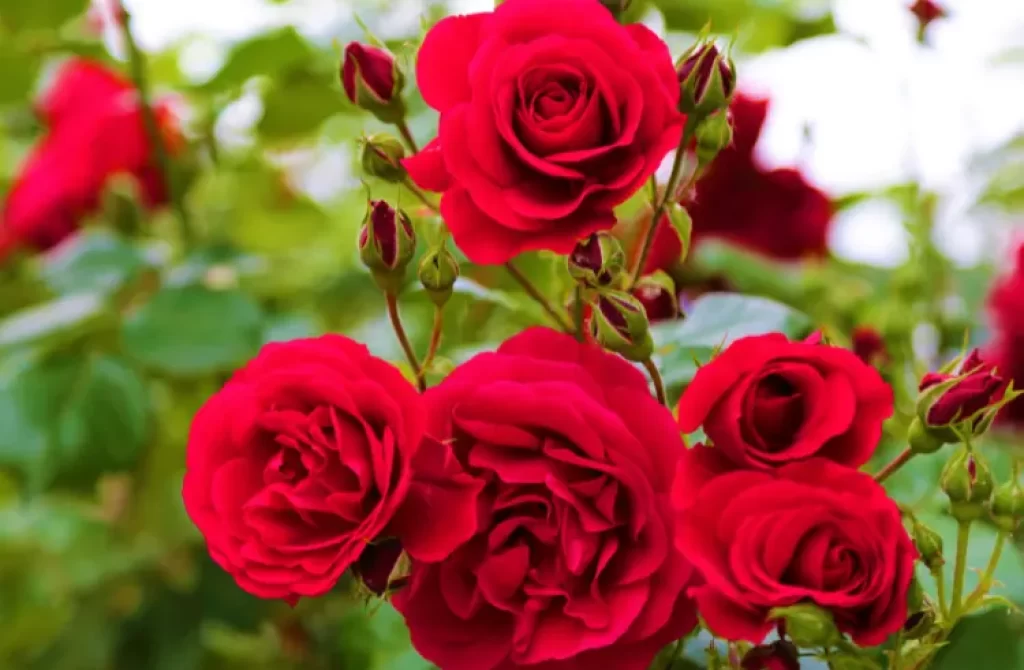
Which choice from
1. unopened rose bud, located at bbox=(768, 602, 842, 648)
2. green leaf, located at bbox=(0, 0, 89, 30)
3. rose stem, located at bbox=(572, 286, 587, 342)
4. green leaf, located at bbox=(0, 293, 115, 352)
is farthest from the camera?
green leaf, located at bbox=(0, 0, 89, 30)

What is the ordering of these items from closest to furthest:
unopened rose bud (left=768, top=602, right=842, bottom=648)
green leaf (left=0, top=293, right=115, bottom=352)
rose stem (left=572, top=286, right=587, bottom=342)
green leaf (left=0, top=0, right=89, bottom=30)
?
unopened rose bud (left=768, top=602, right=842, bottom=648)
rose stem (left=572, top=286, right=587, bottom=342)
green leaf (left=0, top=293, right=115, bottom=352)
green leaf (left=0, top=0, right=89, bottom=30)

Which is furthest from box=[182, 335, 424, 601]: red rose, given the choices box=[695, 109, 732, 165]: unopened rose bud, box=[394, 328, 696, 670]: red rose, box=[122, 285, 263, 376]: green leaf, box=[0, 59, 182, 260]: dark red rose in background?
box=[0, 59, 182, 260]: dark red rose in background

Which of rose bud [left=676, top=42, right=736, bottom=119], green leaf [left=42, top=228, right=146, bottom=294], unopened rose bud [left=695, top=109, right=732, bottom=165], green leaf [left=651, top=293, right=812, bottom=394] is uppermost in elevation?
rose bud [left=676, top=42, right=736, bottom=119]

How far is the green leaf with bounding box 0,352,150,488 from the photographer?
2.00 feet

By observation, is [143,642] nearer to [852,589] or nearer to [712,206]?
[712,206]

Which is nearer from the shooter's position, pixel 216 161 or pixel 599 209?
pixel 599 209

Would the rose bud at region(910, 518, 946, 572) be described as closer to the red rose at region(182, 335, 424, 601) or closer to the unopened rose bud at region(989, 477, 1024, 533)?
the unopened rose bud at region(989, 477, 1024, 533)

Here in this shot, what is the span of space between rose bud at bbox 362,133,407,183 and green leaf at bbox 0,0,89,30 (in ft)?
1.72

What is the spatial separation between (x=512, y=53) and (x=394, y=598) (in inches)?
6.4

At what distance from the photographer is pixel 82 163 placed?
0.80 metres

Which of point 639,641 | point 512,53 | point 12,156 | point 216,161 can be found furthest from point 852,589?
point 12,156

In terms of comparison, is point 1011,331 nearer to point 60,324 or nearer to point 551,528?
point 551,528

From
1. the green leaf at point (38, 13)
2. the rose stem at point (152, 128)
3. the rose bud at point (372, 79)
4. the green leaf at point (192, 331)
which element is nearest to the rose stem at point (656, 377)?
the rose bud at point (372, 79)

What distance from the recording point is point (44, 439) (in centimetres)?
61
